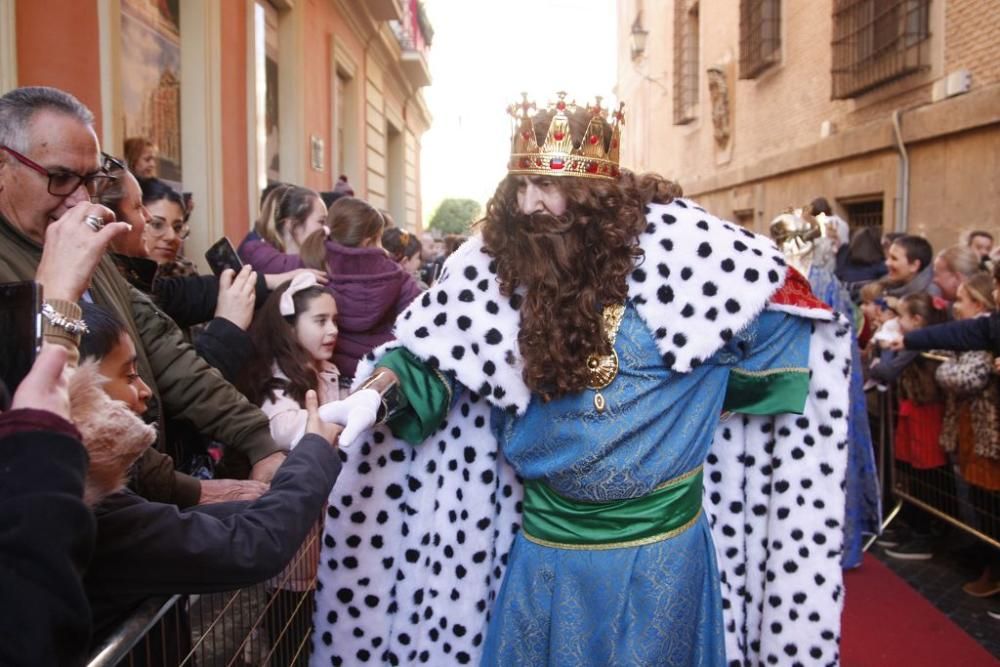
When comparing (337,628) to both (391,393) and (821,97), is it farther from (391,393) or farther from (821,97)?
(821,97)

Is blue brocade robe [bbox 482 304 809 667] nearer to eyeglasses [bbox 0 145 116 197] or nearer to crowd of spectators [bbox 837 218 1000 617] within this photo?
eyeglasses [bbox 0 145 116 197]

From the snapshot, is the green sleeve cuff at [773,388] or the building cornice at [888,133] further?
the building cornice at [888,133]

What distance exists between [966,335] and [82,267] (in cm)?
403

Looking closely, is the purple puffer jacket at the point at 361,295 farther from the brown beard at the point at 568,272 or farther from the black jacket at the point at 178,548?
the black jacket at the point at 178,548

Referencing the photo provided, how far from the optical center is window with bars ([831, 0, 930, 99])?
9.34 meters

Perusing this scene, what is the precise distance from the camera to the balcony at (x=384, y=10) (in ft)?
41.7

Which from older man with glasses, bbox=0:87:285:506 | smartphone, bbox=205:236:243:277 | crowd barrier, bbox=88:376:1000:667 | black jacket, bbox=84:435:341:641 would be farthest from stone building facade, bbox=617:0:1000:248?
black jacket, bbox=84:435:341:641

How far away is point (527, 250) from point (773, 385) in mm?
750

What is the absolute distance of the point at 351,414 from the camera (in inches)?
77.7

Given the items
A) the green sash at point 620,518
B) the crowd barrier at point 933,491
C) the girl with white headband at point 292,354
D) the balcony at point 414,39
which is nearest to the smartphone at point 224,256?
the girl with white headband at point 292,354

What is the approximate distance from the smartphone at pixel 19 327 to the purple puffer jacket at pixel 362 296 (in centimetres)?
233

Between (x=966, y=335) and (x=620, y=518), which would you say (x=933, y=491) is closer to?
(x=966, y=335)

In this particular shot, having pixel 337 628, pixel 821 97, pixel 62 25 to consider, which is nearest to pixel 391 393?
pixel 337 628

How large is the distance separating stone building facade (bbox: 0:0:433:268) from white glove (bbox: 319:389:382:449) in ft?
9.36
